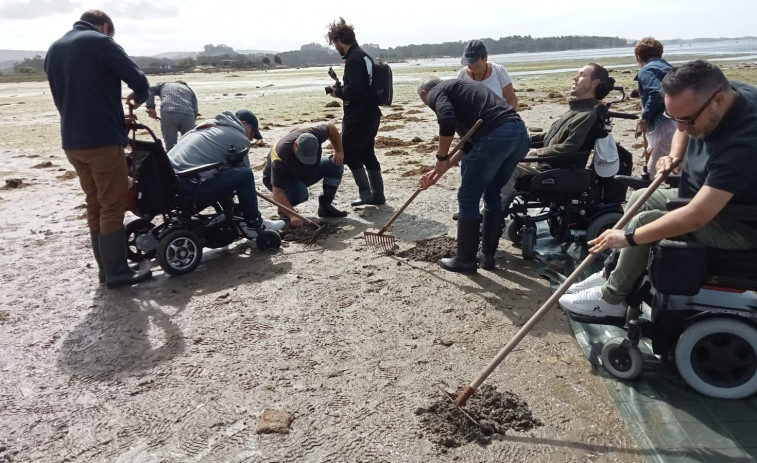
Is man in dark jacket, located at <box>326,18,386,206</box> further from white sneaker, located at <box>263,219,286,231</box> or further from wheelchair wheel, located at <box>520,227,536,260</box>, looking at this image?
wheelchair wheel, located at <box>520,227,536,260</box>

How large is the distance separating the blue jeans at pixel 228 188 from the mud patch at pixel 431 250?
58.8 inches

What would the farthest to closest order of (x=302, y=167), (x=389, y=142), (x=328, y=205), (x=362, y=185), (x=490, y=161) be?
(x=389, y=142), (x=362, y=185), (x=328, y=205), (x=302, y=167), (x=490, y=161)

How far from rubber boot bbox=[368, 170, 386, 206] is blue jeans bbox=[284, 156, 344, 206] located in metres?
0.50

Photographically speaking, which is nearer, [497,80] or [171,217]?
[171,217]

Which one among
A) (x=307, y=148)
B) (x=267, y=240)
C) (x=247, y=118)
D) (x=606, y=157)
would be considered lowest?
(x=267, y=240)

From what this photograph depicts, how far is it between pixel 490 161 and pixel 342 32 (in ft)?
9.77

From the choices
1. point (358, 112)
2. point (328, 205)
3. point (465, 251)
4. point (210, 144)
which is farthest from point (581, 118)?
point (210, 144)

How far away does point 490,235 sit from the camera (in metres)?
4.83

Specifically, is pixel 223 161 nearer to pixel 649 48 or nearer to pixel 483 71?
pixel 483 71

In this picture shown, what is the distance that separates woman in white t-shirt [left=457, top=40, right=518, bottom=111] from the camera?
5.59 m

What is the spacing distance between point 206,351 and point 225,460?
116 centimetres

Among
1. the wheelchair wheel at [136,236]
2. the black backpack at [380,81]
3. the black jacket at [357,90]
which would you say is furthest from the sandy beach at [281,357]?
the black backpack at [380,81]

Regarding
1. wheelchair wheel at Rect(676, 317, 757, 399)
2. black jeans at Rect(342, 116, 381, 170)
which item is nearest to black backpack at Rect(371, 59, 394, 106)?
black jeans at Rect(342, 116, 381, 170)

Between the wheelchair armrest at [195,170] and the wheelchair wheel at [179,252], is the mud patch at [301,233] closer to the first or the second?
the wheelchair wheel at [179,252]
